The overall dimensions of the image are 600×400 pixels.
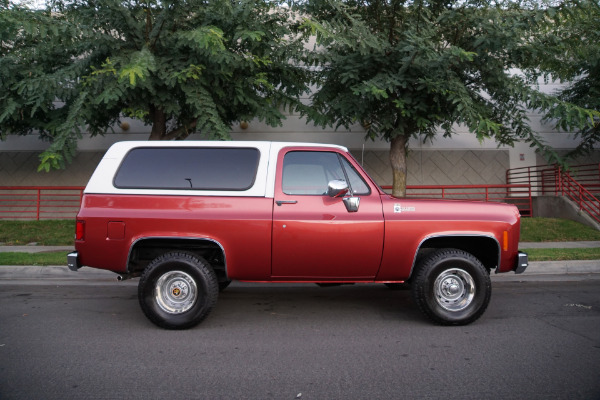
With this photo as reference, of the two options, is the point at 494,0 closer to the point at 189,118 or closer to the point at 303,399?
the point at 189,118

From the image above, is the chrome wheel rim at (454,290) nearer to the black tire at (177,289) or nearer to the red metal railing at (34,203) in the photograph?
the black tire at (177,289)

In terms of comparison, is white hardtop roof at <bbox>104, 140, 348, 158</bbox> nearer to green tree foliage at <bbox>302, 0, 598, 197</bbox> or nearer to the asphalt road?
the asphalt road

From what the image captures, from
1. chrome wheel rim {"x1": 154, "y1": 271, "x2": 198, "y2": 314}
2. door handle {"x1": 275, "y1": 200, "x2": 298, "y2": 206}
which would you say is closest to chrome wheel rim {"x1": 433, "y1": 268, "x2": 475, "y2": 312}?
door handle {"x1": 275, "y1": 200, "x2": 298, "y2": 206}

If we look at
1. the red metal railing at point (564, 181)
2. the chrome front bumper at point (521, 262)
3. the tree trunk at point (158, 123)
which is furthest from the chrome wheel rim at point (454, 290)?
the red metal railing at point (564, 181)

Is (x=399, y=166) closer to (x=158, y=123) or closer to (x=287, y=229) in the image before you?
(x=158, y=123)

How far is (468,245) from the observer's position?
17.7 ft

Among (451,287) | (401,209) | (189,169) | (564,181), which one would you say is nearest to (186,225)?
(189,169)

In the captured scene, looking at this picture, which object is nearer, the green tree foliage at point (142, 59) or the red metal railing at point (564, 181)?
the green tree foliage at point (142, 59)

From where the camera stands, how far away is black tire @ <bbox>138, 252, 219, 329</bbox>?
4.72 metres

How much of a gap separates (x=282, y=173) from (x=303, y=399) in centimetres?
257

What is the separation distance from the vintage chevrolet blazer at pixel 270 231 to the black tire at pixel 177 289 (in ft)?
0.04

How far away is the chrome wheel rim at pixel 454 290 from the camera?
4891 millimetres

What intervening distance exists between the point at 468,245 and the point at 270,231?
2.44 metres

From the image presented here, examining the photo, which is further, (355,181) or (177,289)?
(355,181)
